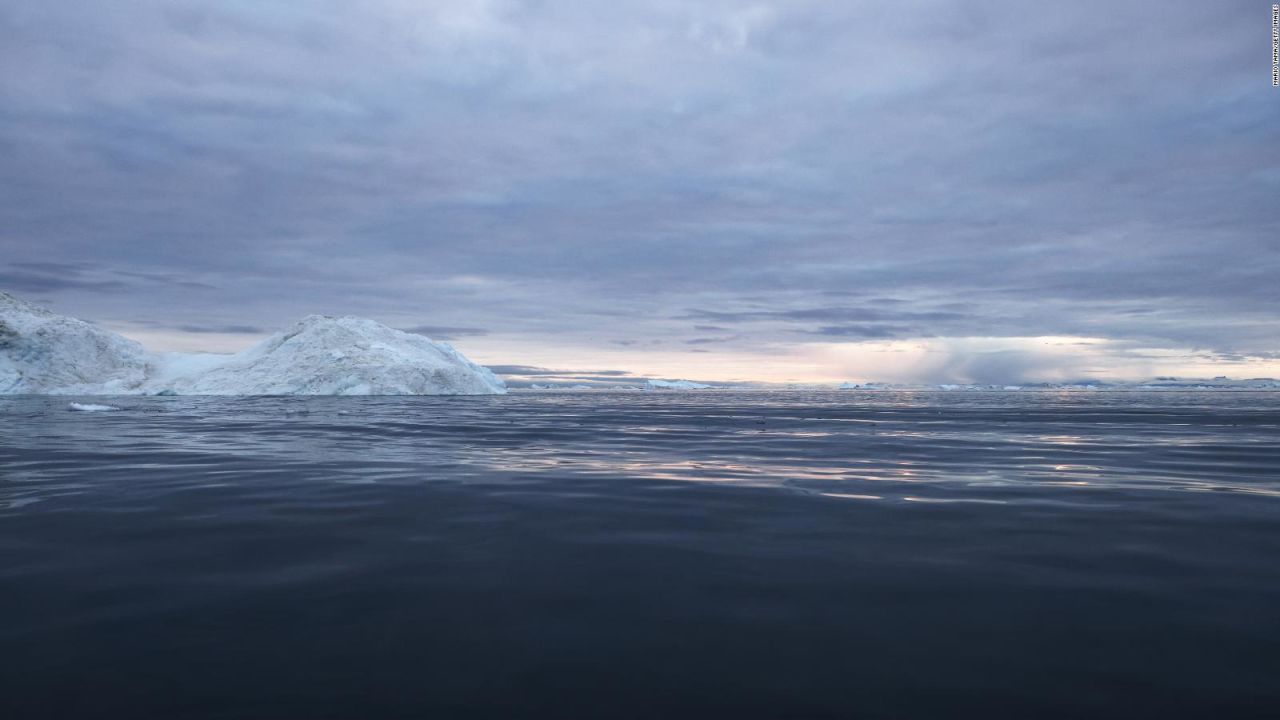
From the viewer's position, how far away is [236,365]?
60.4 m

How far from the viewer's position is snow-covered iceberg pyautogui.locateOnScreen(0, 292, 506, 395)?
56.0 m

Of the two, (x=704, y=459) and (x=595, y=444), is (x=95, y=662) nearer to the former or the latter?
(x=704, y=459)

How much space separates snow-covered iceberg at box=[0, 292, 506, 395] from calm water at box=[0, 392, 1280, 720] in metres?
48.5

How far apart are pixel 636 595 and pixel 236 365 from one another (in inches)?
2653

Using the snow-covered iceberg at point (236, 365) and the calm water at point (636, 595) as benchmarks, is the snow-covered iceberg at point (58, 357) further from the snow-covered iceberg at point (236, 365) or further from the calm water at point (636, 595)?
the calm water at point (636, 595)

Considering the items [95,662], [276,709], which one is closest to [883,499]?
[276,709]

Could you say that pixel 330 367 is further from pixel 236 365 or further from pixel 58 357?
pixel 58 357

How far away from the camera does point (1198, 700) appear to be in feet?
9.75

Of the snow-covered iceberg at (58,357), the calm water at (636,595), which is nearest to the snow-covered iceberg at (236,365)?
the snow-covered iceberg at (58,357)

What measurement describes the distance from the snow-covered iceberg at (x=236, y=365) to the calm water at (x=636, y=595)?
48510mm

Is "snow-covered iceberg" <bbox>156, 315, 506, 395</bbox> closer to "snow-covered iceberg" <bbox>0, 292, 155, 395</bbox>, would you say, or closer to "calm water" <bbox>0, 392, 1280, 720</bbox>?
"snow-covered iceberg" <bbox>0, 292, 155, 395</bbox>

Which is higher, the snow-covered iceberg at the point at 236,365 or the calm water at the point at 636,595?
the snow-covered iceberg at the point at 236,365

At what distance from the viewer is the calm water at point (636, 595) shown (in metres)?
3.06

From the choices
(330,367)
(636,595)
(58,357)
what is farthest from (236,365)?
(636,595)
